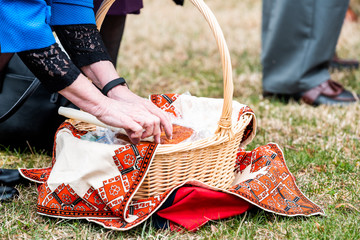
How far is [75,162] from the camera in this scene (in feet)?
4.75

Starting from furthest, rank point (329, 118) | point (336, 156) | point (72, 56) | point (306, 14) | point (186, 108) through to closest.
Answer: point (306, 14), point (329, 118), point (336, 156), point (186, 108), point (72, 56)

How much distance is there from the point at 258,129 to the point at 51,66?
4.33 ft

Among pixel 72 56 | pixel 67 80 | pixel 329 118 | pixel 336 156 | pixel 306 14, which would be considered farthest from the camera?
pixel 306 14

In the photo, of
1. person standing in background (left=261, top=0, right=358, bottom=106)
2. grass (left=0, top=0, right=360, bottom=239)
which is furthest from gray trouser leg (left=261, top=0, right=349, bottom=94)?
grass (left=0, top=0, right=360, bottom=239)

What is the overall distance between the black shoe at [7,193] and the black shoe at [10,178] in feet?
0.18

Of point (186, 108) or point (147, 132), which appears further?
point (186, 108)

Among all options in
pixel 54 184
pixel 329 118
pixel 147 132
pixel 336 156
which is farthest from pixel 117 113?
pixel 329 118

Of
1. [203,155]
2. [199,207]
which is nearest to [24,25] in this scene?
[203,155]

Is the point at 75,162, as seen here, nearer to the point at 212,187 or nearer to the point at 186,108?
the point at 212,187

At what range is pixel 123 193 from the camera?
141 centimetres

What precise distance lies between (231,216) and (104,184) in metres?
0.44

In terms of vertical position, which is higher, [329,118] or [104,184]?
[104,184]

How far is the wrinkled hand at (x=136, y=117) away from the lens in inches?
53.1

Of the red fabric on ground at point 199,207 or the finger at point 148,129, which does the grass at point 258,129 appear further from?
the finger at point 148,129
